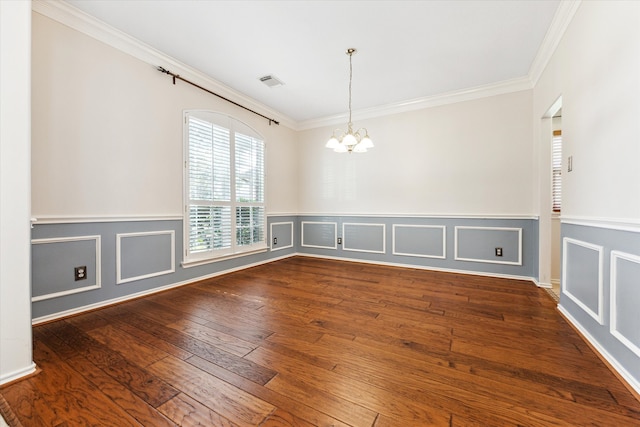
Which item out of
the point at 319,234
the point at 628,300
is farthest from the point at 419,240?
the point at 628,300

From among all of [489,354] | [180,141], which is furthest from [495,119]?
[180,141]

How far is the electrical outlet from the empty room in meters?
0.02

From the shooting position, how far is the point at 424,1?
7.20ft

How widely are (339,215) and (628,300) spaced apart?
3728 millimetres

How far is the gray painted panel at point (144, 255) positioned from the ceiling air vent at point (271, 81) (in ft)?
7.69

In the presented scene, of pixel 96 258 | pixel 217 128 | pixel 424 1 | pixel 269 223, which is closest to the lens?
pixel 424 1

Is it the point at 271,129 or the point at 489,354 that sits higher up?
the point at 271,129

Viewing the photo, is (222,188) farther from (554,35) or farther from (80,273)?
(554,35)

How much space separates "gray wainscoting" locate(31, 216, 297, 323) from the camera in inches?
86.7

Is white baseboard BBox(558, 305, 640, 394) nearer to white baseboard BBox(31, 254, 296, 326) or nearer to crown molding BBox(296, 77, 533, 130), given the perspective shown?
crown molding BBox(296, 77, 533, 130)

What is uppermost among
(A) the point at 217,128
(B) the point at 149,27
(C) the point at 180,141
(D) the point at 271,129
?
(B) the point at 149,27

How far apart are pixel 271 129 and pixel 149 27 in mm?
2338

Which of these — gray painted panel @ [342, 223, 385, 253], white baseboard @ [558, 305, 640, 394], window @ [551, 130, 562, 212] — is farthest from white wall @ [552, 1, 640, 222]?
gray painted panel @ [342, 223, 385, 253]

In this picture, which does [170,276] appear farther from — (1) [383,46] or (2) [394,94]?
(2) [394,94]
